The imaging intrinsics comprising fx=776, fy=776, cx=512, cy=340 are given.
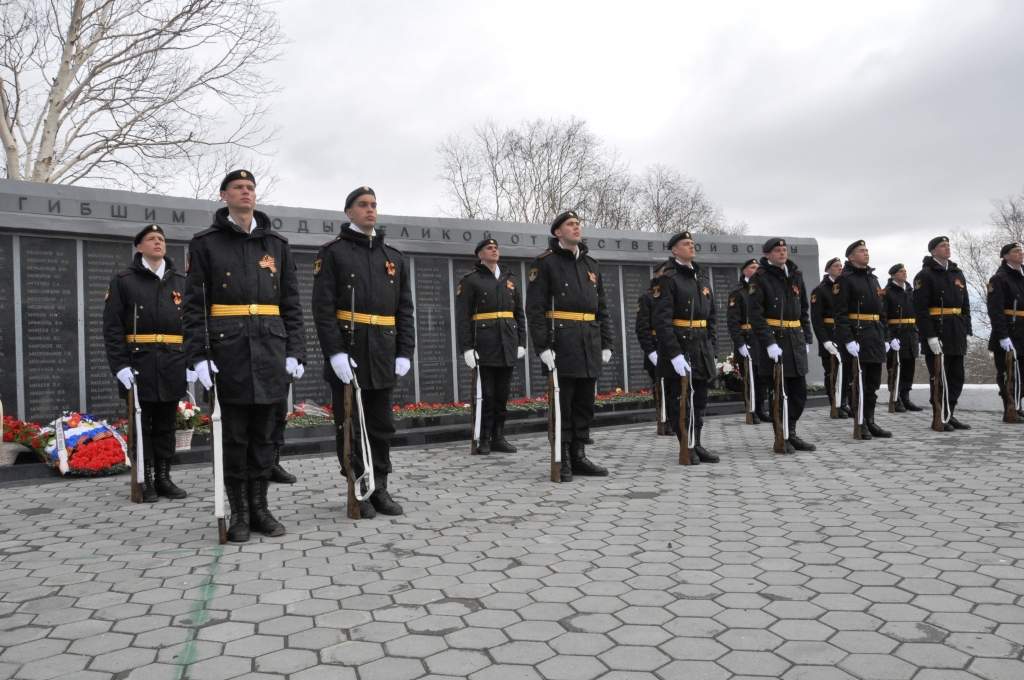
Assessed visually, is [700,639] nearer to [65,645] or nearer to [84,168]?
[65,645]

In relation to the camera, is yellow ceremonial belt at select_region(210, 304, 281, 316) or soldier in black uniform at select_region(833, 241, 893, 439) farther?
soldier in black uniform at select_region(833, 241, 893, 439)

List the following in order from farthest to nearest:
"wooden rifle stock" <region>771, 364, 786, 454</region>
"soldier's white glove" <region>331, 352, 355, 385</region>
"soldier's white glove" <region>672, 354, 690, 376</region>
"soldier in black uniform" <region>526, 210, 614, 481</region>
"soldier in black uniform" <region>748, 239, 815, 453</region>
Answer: "soldier in black uniform" <region>748, 239, 815, 453</region> < "wooden rifle stock" <region>771, 364, 786, 454</region> < "soldier's white glove" <region>672, 354, 690, 376</region> < "soldier in black uniform" <region>526, 210, 614, 481</region> < "soldier's white glove" <region>331, 352, 355, 385</region>

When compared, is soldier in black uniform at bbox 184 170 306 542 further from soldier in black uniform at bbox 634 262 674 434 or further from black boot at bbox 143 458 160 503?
soldier in black uniform at bbox 634 262 674 434

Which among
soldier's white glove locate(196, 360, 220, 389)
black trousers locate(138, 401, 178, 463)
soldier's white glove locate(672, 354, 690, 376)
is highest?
soldier's white glove locate(196, 360, 220, 389)

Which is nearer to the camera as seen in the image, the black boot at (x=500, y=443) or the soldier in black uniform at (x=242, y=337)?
the soldier in black uniform at (x=242, y=337)

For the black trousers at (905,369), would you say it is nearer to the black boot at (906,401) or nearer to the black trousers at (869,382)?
the black boot at (906,401)

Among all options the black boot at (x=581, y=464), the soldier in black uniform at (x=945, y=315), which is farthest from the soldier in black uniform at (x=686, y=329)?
the soldier in black uniform at (x=945, y=315)

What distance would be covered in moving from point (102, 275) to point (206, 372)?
6052 millimetres

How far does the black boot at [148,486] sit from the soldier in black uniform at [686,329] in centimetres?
460

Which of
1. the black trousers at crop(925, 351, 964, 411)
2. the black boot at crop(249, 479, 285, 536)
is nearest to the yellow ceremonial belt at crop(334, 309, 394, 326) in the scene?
the black boot at crop(249, 479, 285, 536)

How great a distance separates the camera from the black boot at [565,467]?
6.51 metres

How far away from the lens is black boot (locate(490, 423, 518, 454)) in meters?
8.73

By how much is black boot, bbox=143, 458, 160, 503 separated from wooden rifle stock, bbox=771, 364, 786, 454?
5.74m

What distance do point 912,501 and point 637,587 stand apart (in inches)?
108
